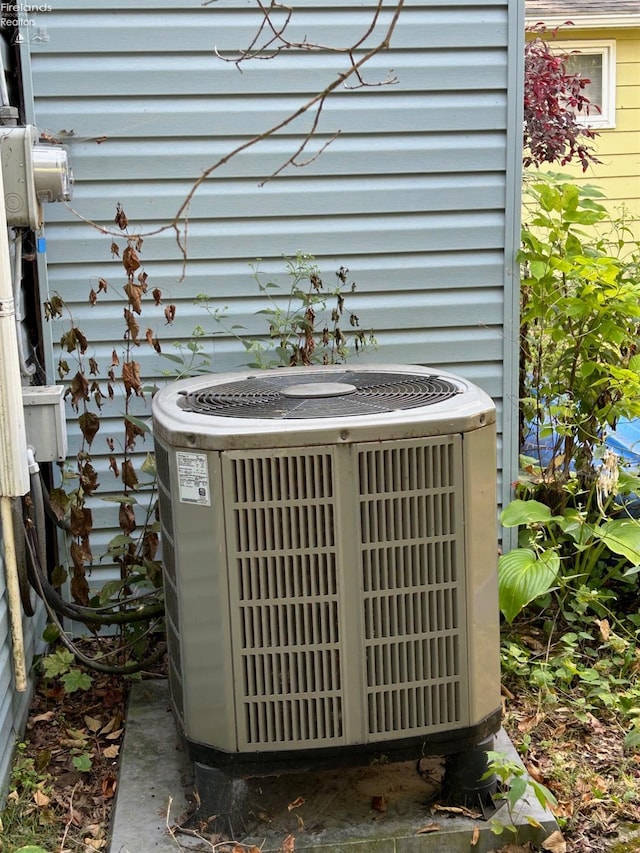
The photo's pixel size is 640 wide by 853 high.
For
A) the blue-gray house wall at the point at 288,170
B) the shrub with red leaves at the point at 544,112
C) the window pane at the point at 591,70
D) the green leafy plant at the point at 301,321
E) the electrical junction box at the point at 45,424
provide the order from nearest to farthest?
the electrical junction box at the point at 45,424
the blue-gray house wall at the point at 288,170
the green leafy plant at the point at 301,321
the shrub with red leaves at the point at 544,112
the window pane at the point at 591,70

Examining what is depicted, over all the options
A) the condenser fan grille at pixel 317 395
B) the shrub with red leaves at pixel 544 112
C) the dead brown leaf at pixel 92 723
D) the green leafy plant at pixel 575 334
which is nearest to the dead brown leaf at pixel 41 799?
the dead brown leaf at pixel 92 723

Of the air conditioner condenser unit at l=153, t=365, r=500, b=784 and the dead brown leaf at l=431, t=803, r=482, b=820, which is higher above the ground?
the air conditioner condenser unit at l=153, t=365, r=500, b=784

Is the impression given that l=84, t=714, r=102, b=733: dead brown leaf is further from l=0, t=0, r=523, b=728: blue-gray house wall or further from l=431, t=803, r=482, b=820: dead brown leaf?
l=431, t=803, r=482, b=820: dead brown leaf

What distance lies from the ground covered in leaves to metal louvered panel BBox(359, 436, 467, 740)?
1.40 feet

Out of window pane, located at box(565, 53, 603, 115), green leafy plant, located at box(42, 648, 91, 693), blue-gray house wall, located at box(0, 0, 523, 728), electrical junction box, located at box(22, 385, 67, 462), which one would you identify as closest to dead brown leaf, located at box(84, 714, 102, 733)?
green leafy plant, located at box(42, 648, 91, 693)

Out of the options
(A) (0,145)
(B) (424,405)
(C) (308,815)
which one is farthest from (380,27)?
(C) (308,815)

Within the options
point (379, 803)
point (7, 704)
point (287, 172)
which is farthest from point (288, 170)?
point (379, 803)

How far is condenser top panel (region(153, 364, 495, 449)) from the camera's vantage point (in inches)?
91.0

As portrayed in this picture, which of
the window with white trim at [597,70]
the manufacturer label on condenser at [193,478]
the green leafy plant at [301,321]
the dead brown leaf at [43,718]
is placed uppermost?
the window with white trim at [597,70]

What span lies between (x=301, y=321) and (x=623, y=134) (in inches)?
214

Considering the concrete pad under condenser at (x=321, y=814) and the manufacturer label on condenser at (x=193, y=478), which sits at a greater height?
the manufacturer label on condenser at (x=193, y=478)

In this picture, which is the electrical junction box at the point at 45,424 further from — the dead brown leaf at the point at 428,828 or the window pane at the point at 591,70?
the window pane at the point at 591,70

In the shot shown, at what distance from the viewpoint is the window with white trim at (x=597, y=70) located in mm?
7910

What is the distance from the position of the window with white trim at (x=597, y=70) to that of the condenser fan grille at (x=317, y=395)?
5.79 m
